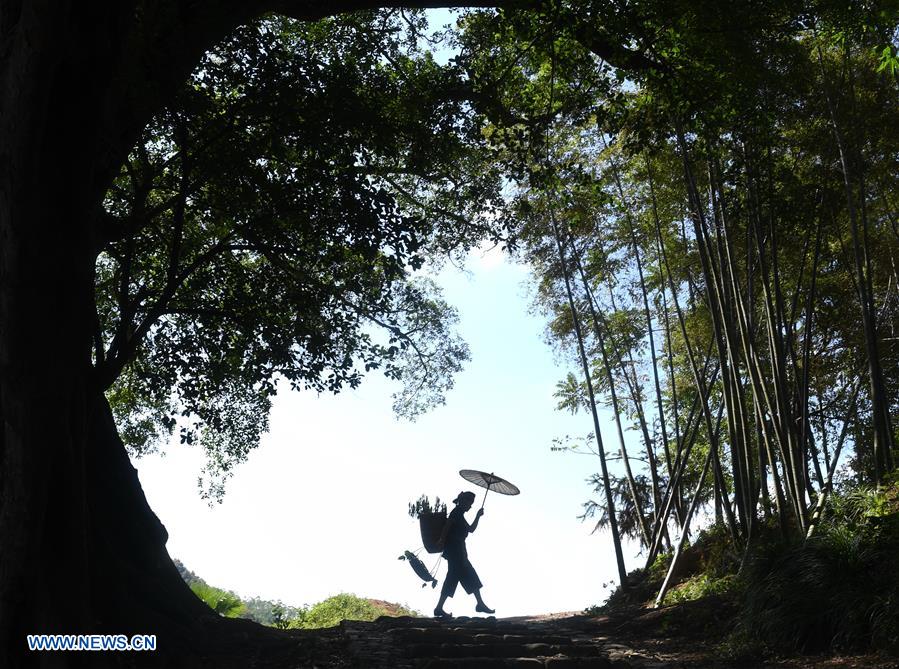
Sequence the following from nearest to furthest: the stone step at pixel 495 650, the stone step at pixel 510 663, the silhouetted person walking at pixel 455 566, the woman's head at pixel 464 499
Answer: the stone step at pixel 510 663
the stone step at pixel 495 650
the silhouetted person walking at pixel 455 566
the woman's head at pixel 464 499

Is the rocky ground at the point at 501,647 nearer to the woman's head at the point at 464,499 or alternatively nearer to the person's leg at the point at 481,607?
the person's leg at the point at 481,607

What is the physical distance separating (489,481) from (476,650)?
10.8 ft

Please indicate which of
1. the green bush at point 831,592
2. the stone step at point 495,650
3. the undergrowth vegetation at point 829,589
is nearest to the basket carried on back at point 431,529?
the stone step at point 495,650

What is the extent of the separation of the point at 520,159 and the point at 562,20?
133 cm

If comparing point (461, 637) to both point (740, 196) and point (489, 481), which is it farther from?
point (740, 196)

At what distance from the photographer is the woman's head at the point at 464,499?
28.4ft

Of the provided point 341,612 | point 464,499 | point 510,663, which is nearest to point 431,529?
point 464,499

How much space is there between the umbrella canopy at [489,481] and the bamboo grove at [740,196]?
217 centimetres

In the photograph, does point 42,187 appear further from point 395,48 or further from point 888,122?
point 888,122

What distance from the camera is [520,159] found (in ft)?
22.8

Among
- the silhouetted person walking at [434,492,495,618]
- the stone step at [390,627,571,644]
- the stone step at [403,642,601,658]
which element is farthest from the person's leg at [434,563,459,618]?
the stone step at [403,642,601,658]

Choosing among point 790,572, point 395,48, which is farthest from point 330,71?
point 790,572

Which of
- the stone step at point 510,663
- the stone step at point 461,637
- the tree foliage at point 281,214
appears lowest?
the stone step at point 510,663

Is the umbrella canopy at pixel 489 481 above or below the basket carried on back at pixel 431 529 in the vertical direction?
above
